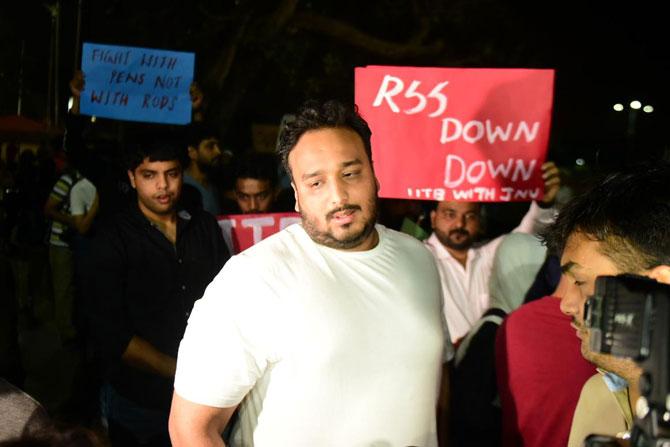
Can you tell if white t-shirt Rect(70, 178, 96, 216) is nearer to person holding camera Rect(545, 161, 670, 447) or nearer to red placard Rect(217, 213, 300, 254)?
red placard Rect(217, 213, 300, 254)

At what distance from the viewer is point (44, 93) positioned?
116ft

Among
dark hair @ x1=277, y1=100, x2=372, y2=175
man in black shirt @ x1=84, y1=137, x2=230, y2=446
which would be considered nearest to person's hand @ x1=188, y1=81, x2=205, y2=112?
man in black shirt @ x1=84, y1=137, x2=230, y2=446

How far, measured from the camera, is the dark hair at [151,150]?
418 centimetres

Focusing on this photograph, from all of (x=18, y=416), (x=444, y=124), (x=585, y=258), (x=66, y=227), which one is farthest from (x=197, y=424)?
(x=66, y=227)

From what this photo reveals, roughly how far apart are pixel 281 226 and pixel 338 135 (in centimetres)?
188

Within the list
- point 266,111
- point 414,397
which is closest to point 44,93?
point 266,111

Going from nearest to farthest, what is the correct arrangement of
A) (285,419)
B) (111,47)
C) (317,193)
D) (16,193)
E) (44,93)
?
(285,419), (317,193), (111,47), (16,193), (44,93)

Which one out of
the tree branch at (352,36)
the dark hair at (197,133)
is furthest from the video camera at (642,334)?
the tree branch at (352,36)

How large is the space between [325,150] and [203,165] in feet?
11.7

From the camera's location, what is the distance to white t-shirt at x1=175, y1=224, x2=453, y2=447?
8.05ft

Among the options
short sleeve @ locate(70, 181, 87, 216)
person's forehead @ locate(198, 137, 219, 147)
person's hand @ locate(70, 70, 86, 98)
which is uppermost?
person's hand @ locate(70, 70, 86, 98)

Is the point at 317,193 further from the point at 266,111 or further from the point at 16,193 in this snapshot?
the point at 266,111

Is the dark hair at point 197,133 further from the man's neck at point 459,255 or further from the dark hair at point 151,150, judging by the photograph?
the man's neck at point 459,255

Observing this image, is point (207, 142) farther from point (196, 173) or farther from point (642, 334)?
point (642, 334)
